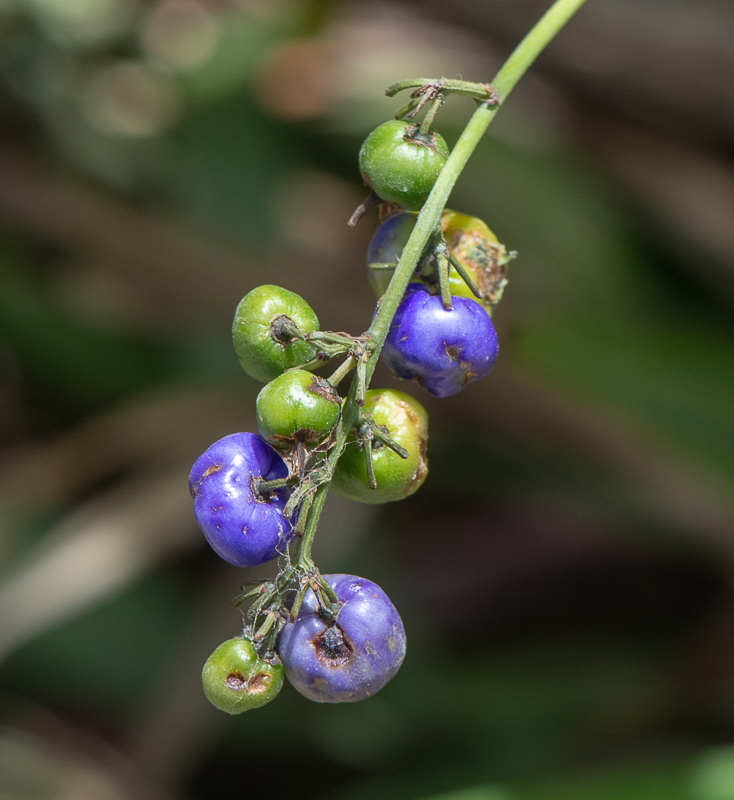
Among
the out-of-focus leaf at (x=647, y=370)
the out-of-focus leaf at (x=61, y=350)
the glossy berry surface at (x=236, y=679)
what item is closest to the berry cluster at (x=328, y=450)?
the glossy berry surface at (x=236, y=679)

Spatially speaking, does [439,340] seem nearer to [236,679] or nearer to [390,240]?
[390,240]

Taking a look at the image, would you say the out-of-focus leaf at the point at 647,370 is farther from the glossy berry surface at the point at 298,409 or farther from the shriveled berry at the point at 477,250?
the glossy berry surface at the point at 298,409

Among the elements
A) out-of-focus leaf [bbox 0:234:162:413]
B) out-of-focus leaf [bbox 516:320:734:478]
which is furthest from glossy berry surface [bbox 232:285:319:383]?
out-of-focus leaf [bbox 0:234:162:413]

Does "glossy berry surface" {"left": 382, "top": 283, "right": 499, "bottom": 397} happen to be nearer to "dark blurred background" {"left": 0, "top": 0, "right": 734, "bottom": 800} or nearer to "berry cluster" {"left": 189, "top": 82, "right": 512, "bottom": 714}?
"berry cluster" {"left": 189, "top": 82, "right": 512, "bottom": 714}

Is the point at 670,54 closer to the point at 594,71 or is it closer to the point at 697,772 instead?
the point at 594,71

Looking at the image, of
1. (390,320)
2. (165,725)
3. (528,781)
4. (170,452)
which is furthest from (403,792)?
(390,320)

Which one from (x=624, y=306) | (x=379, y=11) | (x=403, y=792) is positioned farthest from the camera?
(x=379, y=11)
